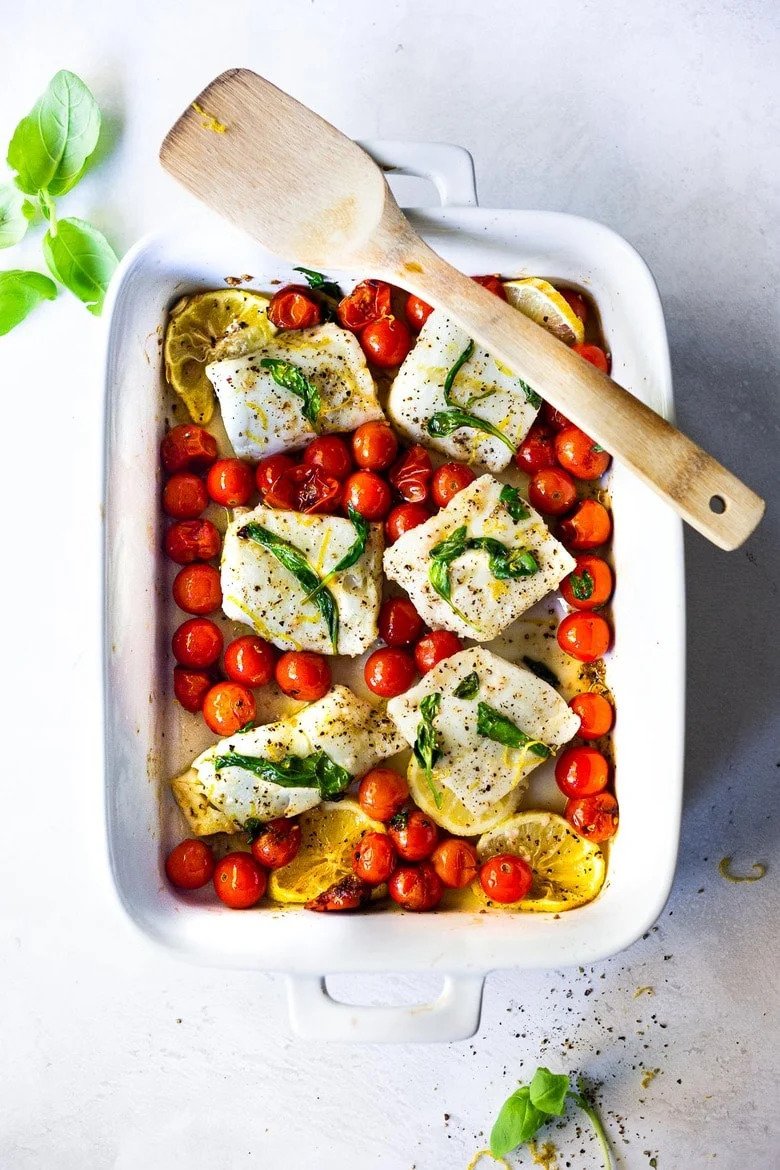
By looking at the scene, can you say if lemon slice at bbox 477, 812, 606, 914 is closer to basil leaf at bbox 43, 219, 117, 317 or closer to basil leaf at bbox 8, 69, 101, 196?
basil leaf at bbox 43, 219, 117, 317

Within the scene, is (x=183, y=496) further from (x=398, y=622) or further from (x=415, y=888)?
(x=415, y=888)

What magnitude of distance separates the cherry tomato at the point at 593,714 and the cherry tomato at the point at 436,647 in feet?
1.11

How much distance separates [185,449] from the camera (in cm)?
270

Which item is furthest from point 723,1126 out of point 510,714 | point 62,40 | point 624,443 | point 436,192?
point 62,40

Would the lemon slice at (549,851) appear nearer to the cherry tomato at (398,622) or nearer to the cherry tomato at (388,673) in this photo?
the cherry tomato at (388,673)

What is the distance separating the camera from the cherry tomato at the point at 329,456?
2.70 meters

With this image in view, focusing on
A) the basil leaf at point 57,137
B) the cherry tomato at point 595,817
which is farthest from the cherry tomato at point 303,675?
the basil leaf at point 57,137

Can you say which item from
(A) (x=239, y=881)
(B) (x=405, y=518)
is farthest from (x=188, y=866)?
(B) (x=405, y=518)

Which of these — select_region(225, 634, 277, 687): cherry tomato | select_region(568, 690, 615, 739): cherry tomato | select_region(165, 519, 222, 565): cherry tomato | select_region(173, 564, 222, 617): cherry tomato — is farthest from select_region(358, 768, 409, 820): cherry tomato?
select_region(165, 519, 222, 565): cherry tomato

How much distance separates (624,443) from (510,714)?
765 millimetres

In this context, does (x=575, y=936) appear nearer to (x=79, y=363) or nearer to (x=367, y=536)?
(x=367, y=536)

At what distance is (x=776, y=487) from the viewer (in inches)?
113

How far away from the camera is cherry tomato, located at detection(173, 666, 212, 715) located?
2.68 m

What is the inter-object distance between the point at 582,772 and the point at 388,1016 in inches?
29.4
